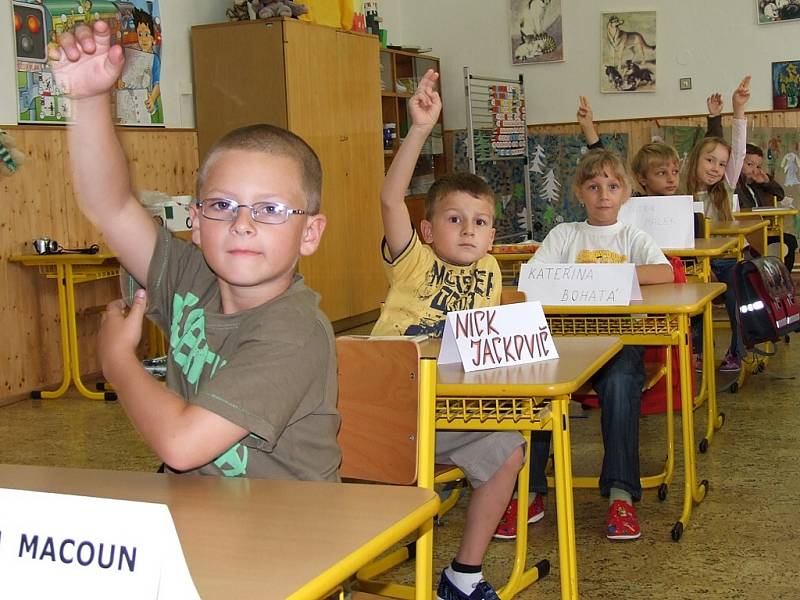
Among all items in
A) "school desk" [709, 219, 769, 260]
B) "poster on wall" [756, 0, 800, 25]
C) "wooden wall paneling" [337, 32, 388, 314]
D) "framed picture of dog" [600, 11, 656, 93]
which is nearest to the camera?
"school desk" [709, 219, 769, 260]

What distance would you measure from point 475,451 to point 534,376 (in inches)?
12.2

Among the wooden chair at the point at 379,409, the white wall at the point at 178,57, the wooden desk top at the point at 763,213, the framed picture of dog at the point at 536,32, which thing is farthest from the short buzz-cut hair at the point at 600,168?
the framed picture of dog at the point at 536,32

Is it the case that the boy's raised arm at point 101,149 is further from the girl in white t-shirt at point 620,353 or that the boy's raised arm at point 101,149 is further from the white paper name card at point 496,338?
the girl in white t-shirt at point 620,353

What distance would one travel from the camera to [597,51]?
936 cm

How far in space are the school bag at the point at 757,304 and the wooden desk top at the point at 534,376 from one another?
2.44m

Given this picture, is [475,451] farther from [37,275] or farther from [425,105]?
[37,275]

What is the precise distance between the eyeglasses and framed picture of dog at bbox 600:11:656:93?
26.7 feet

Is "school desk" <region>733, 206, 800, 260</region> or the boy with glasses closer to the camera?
the boy with glasses

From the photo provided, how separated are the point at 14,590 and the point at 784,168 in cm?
878

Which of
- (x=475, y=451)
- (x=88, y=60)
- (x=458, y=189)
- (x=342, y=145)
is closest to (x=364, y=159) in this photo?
(x=342, y=145)

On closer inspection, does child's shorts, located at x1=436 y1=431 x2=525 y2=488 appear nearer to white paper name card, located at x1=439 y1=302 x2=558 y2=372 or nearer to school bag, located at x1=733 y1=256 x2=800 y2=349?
white paper name card, located at x1=439 y1=302 x2=558 y2=372

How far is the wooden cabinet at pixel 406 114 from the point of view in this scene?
8867mm

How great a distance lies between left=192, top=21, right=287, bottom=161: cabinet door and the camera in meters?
6.81

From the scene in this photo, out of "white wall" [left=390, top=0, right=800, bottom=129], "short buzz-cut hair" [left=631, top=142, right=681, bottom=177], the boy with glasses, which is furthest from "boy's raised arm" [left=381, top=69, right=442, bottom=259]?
"white wall" [left=390, top=0, right=800, bottom=129]
